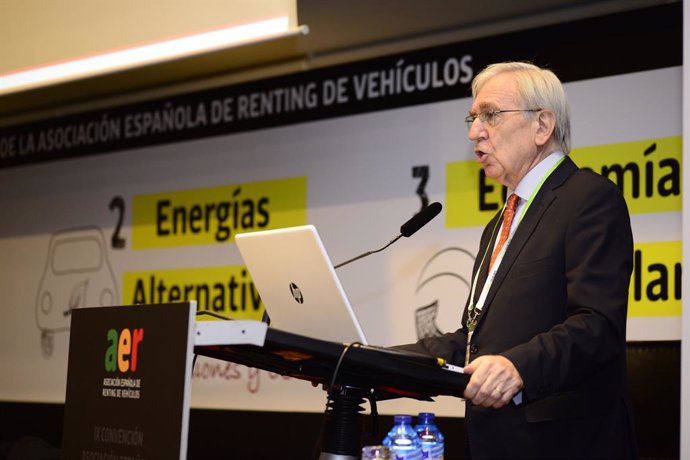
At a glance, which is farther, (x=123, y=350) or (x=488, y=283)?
(x=488, y=283)

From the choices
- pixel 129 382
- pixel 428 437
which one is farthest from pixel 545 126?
pixel 428 437

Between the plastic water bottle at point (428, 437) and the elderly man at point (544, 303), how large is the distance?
0.79 metres

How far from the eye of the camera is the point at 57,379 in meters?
5.47

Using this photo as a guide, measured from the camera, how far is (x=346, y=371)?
6.39 ft

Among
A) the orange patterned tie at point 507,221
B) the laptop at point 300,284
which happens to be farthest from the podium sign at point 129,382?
the orange patterned tie at point 507,221

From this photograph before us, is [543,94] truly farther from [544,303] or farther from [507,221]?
[544,303]

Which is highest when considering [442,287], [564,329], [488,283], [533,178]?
[533,178]

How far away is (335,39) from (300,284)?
2487mm

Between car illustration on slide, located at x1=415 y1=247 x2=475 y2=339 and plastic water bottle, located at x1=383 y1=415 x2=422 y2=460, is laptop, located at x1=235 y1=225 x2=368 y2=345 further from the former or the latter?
car illustration on slide, located at x1=415 y1=247 x2=475 y2=339

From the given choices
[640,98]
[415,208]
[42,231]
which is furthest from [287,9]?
[42,231]

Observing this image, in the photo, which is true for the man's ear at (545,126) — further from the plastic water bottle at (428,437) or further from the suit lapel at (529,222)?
the plastic water bottle at (428,437)

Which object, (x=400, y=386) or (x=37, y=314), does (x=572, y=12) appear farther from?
(x=37, y=314)

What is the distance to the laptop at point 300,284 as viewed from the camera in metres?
2.04

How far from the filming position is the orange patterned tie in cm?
237
